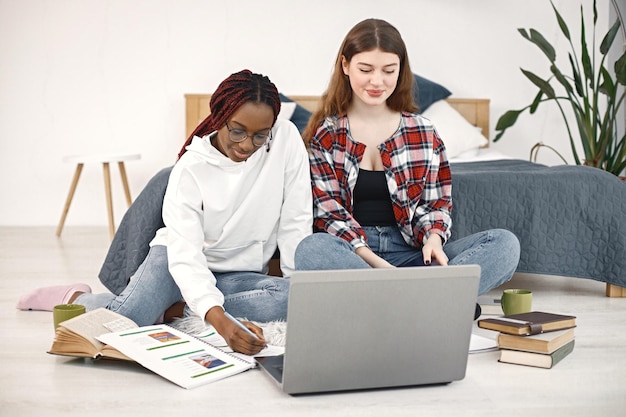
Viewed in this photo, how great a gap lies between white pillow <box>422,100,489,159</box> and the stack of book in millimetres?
2367

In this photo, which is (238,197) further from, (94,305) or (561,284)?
(561,284)

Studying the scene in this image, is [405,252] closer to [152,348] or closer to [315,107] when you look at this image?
[152,348]

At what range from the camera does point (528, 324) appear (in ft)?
6.15

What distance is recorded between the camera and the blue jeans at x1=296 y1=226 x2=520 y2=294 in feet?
6.93

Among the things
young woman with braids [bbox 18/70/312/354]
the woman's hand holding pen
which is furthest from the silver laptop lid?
young woman with braids [bbox 18/70/312/354]

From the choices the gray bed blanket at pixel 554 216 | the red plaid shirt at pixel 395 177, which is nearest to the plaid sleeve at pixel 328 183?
the red plaid shirt at pixel 395 177

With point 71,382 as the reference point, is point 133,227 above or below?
above

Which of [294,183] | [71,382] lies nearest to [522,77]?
[294,183]

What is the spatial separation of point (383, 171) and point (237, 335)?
2.43 feet

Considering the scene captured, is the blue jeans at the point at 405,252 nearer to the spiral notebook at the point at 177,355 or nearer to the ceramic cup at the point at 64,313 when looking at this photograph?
the spiral notebook at the point at 177,355

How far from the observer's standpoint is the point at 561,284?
2982 millimetres

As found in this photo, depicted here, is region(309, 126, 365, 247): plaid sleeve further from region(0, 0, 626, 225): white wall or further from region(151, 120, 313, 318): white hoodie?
region(0, 0, 626, 225): white wall

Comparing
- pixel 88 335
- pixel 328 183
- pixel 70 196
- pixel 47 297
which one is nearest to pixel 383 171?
pixel 328 183

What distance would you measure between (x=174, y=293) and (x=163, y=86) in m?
2.74
